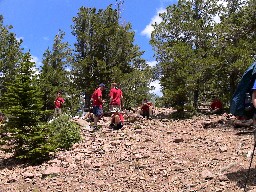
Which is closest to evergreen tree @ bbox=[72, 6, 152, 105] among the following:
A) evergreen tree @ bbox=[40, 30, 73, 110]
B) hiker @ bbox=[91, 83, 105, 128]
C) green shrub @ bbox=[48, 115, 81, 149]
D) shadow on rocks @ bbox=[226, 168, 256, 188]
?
evergreen tree @ bbox=[40, 30, 73, 110]

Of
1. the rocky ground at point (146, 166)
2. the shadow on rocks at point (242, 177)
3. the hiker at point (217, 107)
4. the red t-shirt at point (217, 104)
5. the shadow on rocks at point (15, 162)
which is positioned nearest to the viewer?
the shadow on rocks at point (242, 177)

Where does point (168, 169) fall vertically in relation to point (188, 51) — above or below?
below

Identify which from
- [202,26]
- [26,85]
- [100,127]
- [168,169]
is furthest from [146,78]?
[168,169]

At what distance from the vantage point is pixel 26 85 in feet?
37.6

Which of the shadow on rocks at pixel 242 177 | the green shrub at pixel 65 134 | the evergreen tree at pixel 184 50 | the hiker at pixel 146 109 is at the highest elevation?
the evergreen tree at pixel 184 50

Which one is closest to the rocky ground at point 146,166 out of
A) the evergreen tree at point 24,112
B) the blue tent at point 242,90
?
the evergreen tree at point 24,112

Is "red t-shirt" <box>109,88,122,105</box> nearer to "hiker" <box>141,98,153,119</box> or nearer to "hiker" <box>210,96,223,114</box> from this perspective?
"hiker" <box>141,98,153,119</box>

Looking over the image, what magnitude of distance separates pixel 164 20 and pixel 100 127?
10.3m

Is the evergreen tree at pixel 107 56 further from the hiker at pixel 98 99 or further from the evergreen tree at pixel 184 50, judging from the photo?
the hiker at pixel 98 99

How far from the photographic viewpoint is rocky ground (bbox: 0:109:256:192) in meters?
7.70

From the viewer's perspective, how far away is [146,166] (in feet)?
29.4

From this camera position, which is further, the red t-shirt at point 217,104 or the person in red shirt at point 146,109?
the red t-shirt at point 217,104

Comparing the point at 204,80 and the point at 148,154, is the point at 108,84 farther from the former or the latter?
the point at 148,154

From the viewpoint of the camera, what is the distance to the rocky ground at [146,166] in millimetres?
7699
